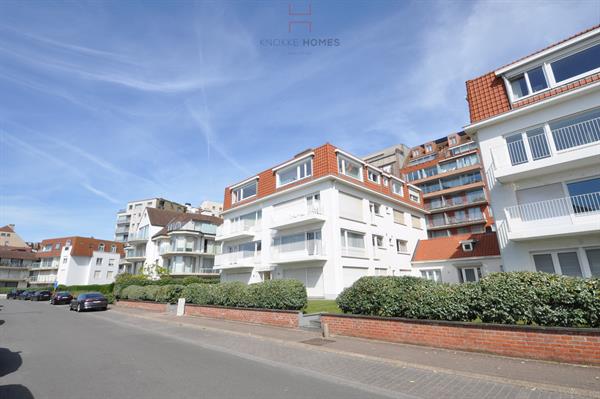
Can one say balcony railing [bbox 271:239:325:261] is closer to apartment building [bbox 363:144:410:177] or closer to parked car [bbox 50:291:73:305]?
parked car [bbox 50:291:73:305]

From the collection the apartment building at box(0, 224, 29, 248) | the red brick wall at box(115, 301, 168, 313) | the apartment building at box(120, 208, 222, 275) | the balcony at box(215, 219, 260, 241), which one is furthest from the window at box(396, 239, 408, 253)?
the apartment building at box(0, 224, 29, 248)

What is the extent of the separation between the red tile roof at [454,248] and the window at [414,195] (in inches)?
202

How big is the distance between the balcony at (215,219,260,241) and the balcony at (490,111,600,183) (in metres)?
19.7

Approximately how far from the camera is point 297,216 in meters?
23.1

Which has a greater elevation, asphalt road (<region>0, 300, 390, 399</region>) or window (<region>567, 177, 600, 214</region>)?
window (<region>567, 177, 600, 214</region>)

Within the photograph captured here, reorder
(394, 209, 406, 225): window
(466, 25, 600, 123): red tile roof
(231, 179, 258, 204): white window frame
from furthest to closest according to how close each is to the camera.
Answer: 1. (231, 179, 258, 204): white window frame
2. (394, 209, 406, 225): window
3. (466, 25, 600, 123): red tile roof

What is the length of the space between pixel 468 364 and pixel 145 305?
2408cm

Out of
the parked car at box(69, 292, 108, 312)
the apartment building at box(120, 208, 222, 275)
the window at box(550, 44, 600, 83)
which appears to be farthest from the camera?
the apartment building at box(120, 208, 222, 275)

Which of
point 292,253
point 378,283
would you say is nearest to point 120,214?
point 292,253

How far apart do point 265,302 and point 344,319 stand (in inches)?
186

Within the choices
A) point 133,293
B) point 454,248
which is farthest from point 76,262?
point 454,248

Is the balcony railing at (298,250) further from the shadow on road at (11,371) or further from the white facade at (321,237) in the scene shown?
the shadow on road at (11,371)

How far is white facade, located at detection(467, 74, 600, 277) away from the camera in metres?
12.8

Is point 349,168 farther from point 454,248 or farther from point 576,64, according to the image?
point 576,64
